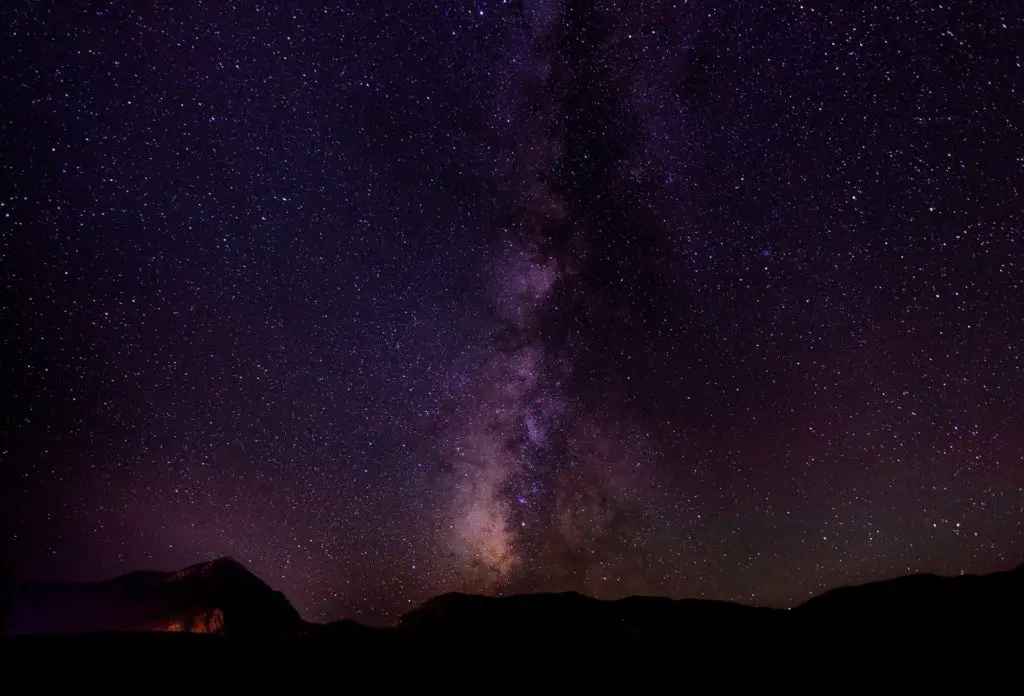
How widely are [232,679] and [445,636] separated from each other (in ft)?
10.8

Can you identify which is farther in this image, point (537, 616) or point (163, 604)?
point (163, 604)

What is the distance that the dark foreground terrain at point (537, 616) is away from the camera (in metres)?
7.67

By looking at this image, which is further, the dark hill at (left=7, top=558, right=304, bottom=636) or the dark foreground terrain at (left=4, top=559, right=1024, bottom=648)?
the dark hill at (left=7, top=558, right=304, bottom=636)

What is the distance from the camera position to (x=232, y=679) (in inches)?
183

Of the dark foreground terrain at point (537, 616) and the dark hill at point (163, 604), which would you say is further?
the dark hill at point (163, 604)

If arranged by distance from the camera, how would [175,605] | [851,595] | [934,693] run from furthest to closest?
1. [175,605]
2. [851,595]
3. [934,693]

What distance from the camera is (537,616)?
37.4ft

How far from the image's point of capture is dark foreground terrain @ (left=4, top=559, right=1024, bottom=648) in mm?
7672

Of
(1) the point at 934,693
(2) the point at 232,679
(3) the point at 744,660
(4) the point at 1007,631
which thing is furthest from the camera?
(4) the point at 1007,631

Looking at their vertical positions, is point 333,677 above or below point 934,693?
above

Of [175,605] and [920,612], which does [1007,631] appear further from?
[175,605]

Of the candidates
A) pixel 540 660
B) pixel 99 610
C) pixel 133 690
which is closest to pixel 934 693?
pixel 540 660

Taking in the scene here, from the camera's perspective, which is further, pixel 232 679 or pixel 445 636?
pixel 445 636

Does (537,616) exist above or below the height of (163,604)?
above
